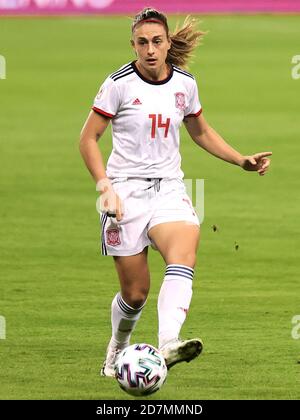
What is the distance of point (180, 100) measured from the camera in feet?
29.7

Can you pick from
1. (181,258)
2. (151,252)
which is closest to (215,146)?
(181,258)

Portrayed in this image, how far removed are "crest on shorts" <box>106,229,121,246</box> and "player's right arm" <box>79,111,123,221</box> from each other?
302 millimetres

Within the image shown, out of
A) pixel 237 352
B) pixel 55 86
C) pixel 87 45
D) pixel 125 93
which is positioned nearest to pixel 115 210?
pixel 125 93

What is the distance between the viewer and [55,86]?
26.3 meters

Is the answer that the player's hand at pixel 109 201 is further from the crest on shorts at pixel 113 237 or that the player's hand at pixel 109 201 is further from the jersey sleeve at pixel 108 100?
the jersey sleeve at pixel 108 100

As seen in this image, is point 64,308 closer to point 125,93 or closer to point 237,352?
point 237,352

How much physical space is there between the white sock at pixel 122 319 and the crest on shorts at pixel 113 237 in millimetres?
466

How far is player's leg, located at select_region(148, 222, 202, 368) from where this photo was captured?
8.32 meters
